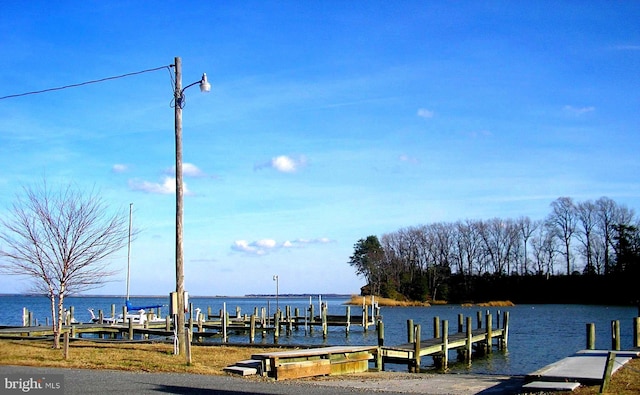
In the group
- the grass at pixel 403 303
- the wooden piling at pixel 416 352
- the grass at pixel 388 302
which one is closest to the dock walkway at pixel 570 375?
the wooden piling at pixel 416 352

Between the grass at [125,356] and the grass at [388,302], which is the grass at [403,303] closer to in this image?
the grass at [388,302]

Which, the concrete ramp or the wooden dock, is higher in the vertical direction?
the concrete ramp

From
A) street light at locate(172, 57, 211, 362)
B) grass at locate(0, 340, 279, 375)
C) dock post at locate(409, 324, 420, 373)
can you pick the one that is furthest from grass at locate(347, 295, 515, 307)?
street light at locate(172, 57, 211, 362)

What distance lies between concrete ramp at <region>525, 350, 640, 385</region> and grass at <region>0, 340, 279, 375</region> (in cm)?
832

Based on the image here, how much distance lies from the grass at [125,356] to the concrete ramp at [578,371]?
832 cm

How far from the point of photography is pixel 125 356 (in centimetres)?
2098

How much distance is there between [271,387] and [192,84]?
10.2 m

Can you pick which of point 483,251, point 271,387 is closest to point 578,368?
point 271,387

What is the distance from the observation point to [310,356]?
1864cm

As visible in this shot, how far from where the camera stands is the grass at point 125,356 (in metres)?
18.6

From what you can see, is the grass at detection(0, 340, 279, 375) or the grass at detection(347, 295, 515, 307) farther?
the grass at detection(347, 295, 515, 307)

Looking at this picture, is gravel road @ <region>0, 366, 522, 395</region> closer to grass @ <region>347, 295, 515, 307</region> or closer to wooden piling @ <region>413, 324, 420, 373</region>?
wooden piling @ <region>413, 324, 420, 373</region>

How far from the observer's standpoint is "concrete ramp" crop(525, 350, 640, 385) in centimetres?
1538

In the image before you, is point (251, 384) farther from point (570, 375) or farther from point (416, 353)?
point (416, 353)
